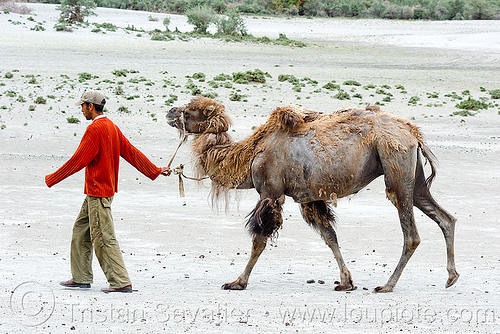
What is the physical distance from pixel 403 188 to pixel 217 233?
3874 millimetres

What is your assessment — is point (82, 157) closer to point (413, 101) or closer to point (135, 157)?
point (135, 157)

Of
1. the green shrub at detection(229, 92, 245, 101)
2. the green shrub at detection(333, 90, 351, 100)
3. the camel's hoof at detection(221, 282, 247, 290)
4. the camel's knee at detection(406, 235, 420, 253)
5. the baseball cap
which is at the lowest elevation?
the green shrub at detection(333, 90, 351, 100)

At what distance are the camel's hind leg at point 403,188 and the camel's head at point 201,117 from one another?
1.81 meters

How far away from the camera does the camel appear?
7.84 meters

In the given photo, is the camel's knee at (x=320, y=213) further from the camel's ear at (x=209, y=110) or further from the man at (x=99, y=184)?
the man at (x=99, y=184)

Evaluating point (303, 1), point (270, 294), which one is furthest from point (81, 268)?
point (303, 1)

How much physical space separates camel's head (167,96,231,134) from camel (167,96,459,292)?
0.04 ft

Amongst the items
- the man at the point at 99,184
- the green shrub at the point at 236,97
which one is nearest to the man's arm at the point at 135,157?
the man at the point at 99,184

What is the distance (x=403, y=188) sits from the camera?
25.8 feet

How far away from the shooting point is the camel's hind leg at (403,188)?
779 cm

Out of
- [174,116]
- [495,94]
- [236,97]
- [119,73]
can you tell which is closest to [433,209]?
Answer: [174,116]

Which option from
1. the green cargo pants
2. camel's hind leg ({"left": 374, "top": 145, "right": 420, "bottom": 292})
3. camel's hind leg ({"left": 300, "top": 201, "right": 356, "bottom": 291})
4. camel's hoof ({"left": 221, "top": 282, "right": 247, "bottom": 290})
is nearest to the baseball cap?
the green cargo pants

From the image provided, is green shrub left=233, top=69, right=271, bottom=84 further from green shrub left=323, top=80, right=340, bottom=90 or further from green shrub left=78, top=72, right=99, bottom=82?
green shrub left=78, top=72, right=99, bottom=82

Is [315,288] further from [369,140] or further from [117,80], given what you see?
[117,80]
